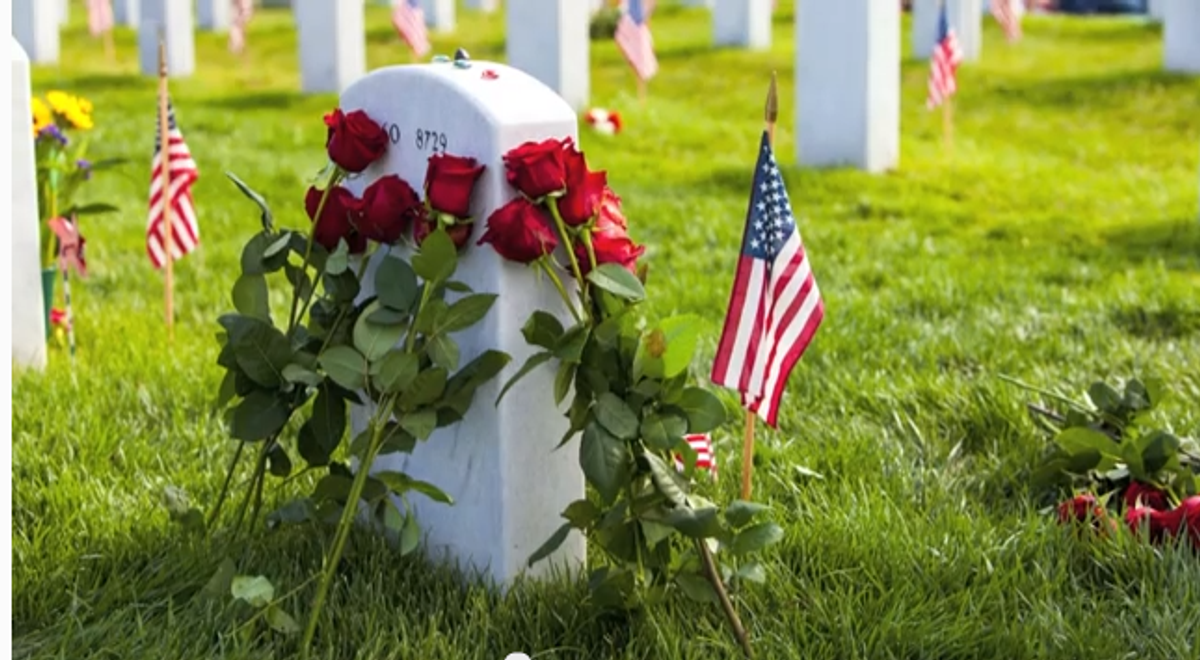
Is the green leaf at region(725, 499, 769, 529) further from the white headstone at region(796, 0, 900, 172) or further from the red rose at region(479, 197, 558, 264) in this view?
the white headstone at region(796, 0, 900, 172)

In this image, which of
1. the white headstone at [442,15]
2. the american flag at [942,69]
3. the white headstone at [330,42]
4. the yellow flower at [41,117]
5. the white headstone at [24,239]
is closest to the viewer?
the white headstone at [24,239]

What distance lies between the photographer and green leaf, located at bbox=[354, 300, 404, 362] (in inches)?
137

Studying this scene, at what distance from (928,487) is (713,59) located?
13507mm

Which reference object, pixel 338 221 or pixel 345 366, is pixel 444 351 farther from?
pixel 338 221

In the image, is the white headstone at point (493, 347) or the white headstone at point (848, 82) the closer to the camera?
the white headstone at point (493, 347)

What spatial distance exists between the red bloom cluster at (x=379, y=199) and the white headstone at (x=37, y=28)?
15805 mm

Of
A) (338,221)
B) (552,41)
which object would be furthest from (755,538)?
(552,41)

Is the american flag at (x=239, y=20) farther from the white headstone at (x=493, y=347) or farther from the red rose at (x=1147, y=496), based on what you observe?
the red rose at (x=1147, y=496)

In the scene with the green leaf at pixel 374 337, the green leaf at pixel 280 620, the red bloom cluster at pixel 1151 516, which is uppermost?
the green leaf at pixel 374 337

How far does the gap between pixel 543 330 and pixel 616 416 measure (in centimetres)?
25

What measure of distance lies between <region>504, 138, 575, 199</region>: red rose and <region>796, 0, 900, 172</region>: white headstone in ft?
23.1

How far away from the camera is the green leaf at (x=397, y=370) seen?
3.44m

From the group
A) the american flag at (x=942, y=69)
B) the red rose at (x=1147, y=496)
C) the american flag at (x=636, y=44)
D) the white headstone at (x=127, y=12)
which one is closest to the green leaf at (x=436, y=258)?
the red rose at (x=1147, y=496)

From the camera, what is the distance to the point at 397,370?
3.44 m
